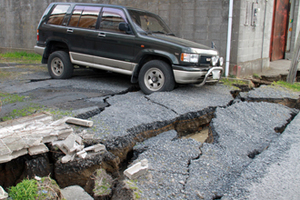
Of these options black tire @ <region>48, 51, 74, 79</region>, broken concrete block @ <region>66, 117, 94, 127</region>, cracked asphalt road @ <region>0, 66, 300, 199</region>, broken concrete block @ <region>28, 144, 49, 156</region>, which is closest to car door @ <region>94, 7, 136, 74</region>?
cracked asphalt road @ <region>0, 66, 300, 199</region>

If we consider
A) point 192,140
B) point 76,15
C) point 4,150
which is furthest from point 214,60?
point 4,150

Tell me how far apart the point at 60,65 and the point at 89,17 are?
4.85ft

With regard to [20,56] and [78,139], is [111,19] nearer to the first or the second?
[78,139]

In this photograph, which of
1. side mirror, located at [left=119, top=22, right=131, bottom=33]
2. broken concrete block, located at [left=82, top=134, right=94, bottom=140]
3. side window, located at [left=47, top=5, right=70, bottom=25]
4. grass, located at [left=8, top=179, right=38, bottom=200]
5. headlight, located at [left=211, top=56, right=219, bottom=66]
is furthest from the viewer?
side window, located at [left=47, top=5, right=70, bottom=25]

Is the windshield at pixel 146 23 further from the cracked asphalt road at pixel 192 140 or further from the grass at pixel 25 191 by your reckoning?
the grass at pixel 25 191

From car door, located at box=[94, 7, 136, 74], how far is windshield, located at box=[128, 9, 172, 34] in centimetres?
26

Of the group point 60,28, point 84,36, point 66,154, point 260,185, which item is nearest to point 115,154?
point 66,154

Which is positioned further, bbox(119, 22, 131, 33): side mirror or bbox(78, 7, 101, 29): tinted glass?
bbox(78, 7, 101, 29): tinted glass

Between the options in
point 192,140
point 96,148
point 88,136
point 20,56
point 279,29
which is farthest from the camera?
point 20,56

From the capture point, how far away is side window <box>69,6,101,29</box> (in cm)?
674

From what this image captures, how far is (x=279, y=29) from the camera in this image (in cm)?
1210

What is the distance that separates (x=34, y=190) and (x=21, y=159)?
641 millimetres

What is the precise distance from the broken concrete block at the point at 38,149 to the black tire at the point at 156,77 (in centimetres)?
318

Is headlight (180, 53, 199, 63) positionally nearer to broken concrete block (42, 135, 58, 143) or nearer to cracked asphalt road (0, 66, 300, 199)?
cracked asphalt road (0, 66, 300, 199)
